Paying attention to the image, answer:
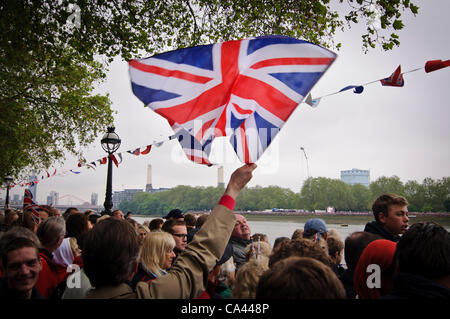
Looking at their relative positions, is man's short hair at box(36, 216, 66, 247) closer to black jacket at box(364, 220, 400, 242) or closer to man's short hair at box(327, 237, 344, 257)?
man's short hair at box(327, 237, 344, 257)

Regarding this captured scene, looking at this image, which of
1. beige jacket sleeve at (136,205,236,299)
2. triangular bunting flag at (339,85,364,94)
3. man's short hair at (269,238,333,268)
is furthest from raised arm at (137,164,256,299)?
triangular bunting flag at (339,85,364,94)

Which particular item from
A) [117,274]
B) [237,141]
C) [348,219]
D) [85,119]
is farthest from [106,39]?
[348,219]

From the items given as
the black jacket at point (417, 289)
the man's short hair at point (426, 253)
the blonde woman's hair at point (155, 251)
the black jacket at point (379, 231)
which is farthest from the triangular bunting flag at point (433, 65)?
the blonde woman's hair at point (155, 251)

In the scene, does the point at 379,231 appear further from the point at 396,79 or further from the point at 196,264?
the point at 396,79

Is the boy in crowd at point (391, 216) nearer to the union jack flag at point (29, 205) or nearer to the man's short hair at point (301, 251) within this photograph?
the man's short hair at point (301, 251)

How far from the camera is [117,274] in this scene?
5.62 feet

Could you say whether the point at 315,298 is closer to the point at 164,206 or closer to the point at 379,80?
the point at 379,80

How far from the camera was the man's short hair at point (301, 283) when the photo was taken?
51.1 inches

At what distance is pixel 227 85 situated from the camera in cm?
303

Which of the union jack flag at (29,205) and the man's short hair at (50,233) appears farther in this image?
the union jack flag at (29,205)

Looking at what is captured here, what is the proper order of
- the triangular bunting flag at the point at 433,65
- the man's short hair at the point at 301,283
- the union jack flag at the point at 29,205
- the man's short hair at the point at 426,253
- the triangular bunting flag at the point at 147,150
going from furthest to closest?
the triangular bunting flag at the point at 147,150, the union jack flag at the point at 29,205, the triangular bunting flag at the point at 433,65, the man's short hair at the point at 426,253, the man's short hair at the point at 301,283

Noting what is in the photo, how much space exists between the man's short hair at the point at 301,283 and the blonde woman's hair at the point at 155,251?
6.34 feet
